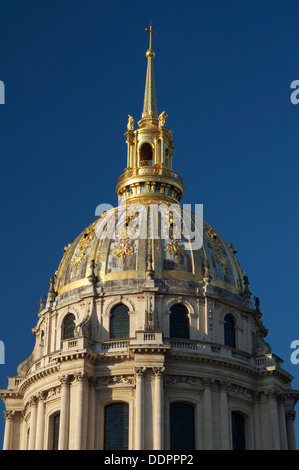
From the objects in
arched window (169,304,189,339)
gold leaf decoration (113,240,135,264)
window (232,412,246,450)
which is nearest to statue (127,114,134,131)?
gold leaf decoration (113,240,135,264)

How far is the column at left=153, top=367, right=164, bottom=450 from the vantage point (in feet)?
238

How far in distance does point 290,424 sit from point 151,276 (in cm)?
1527

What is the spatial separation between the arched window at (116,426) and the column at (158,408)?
111 inches

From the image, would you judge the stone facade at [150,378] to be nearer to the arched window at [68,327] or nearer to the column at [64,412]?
the column at [64,412]

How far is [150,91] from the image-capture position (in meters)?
96.1

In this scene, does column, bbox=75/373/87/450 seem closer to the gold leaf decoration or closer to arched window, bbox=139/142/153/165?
the gold leaf decoration

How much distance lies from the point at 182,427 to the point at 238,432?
4.65 m

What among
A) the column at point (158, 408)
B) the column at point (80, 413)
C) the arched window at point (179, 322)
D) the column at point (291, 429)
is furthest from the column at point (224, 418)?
the column at point (80, 413)

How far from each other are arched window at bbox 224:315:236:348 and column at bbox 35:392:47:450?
1381 centimetres

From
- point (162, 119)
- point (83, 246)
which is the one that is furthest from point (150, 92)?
point (83, 246)

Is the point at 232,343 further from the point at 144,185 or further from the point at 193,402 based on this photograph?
the point at 144,185

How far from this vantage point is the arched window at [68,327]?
81.1 meters

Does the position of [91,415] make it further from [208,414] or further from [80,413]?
[208,414]
